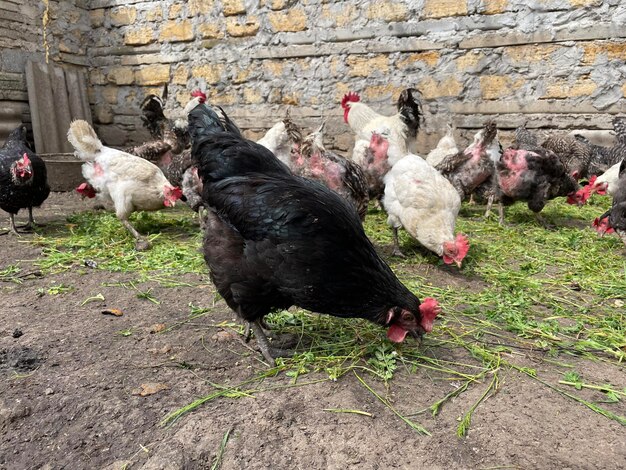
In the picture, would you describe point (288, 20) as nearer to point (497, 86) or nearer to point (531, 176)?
point (497, 86)

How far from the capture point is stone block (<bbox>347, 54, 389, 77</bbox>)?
7.91 metres

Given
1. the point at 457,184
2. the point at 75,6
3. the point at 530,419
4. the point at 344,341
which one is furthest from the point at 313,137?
the point at 75,6

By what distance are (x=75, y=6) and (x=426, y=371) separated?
10.2m

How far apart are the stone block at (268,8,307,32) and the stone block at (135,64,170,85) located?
2353 millimetres

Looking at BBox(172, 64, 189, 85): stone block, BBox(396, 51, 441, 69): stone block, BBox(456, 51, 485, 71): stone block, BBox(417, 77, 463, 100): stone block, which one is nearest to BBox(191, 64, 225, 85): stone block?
BBox(172, 64, 189, 85): stone block

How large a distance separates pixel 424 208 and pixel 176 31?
710cm

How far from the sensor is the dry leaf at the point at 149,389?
2.27 m

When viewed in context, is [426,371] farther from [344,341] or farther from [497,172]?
[497,172]

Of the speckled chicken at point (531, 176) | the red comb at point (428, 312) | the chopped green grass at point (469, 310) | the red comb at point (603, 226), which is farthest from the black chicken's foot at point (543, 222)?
the red comb at point (428, 312)

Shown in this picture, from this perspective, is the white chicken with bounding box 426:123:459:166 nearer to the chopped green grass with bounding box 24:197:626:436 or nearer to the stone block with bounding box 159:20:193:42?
the chopped green grass with bounding box 24:197:626:436

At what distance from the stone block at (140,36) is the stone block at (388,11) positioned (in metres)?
4.32

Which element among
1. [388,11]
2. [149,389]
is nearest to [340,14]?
[388,11]

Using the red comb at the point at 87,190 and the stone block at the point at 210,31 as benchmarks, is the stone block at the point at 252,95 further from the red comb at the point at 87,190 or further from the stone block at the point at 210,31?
the red comb at the point at 87,190

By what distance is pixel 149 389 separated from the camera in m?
2.29
